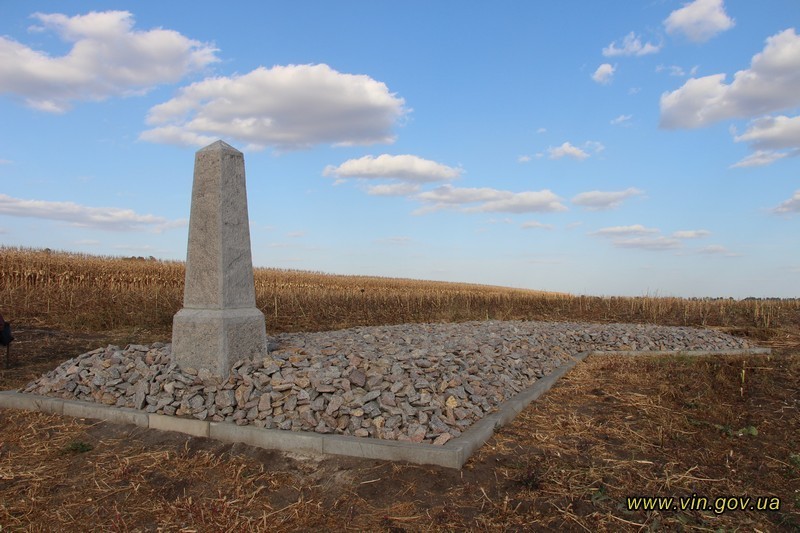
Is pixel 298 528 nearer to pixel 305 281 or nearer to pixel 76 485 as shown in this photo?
pixel 76 485

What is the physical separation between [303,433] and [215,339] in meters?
1.75

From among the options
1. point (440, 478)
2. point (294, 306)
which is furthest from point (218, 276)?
point (294, 306)

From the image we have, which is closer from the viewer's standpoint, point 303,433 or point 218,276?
point 303,433

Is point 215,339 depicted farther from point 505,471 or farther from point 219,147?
point 505,471

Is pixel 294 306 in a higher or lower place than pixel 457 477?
higher

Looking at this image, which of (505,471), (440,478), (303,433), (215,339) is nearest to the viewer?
(440,478)

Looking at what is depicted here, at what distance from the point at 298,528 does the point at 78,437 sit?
10.4 feet

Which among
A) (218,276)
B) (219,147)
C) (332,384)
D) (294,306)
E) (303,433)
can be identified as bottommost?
(303,433)

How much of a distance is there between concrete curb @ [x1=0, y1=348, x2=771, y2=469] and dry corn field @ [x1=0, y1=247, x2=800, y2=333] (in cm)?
702

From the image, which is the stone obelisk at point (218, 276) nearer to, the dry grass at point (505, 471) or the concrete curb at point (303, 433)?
the concrete curb at point (303, 433)

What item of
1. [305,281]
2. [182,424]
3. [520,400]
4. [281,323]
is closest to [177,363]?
[182,424]

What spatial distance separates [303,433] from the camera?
482 cm

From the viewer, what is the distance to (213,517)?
3785 mm

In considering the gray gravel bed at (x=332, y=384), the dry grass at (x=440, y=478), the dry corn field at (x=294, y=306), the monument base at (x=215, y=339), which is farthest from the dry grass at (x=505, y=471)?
the dry corn field at (x=294, y=306)
